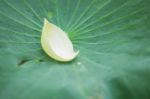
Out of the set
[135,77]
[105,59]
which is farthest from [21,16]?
[135,77]

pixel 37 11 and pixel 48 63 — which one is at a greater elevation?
pixel 37 11

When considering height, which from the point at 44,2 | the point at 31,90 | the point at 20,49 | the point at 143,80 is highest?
the point at 44,2

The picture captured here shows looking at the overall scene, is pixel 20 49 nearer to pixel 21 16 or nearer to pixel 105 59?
pixel 21 16
